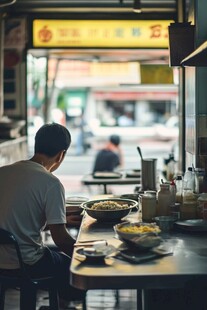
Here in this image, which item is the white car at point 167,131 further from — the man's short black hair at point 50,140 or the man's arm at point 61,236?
the man's arm at point 61,236

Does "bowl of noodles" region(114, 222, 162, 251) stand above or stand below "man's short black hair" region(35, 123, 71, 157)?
below

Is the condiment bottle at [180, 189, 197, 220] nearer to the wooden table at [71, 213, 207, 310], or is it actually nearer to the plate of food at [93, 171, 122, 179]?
the wooden table at [71, 213, 207, 310]

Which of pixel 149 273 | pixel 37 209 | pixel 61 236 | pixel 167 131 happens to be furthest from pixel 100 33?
pixel 167 131

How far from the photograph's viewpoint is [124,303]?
4621mm

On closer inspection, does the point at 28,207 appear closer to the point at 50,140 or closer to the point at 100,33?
the point at 50,140

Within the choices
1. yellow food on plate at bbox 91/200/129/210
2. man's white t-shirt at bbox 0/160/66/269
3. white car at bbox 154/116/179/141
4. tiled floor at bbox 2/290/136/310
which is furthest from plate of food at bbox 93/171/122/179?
white car at bbox 154/116/179/141

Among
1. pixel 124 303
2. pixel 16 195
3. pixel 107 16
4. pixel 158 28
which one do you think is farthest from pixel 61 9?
pixel 16 195

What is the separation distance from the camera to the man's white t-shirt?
9.82 ft

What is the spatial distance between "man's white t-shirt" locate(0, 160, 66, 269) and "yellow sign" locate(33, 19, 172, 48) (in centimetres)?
366

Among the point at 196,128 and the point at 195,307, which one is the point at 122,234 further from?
the point at 196,128

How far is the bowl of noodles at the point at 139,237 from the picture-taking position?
8.11 ft

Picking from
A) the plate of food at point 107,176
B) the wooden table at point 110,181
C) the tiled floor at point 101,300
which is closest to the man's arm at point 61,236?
the tiled floor at point 101,300

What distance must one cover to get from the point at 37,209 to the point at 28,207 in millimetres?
53

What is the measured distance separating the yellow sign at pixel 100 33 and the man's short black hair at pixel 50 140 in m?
3.45
